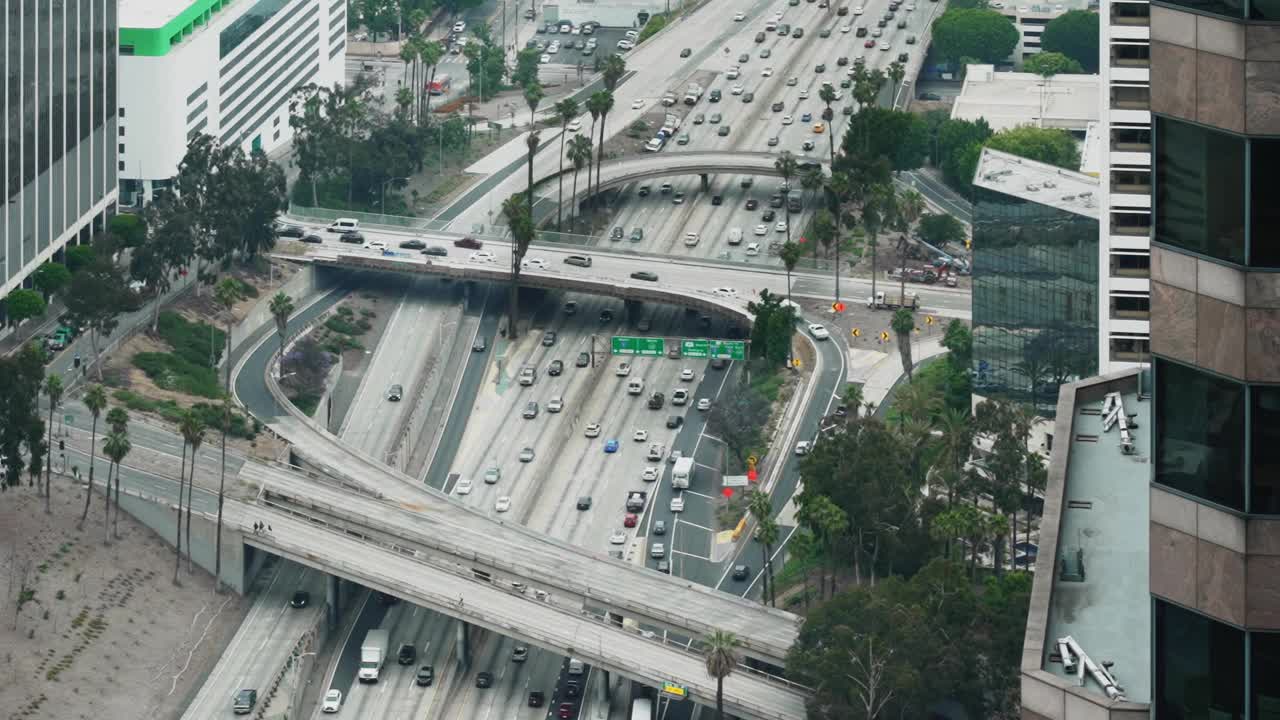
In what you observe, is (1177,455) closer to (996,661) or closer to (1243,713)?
(1243,713)

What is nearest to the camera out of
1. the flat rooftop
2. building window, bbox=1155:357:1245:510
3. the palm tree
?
building window, bbox=1155:357:1245:510

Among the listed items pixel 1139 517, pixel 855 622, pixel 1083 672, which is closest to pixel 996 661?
pixel 855 622

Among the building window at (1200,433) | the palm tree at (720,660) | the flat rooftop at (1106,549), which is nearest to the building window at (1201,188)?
the building window at (1200,433)

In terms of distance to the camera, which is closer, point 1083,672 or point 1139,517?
point 1083,672

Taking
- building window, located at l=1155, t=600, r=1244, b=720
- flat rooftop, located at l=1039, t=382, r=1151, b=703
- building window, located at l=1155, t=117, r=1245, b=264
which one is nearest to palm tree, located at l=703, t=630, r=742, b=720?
flat rooftop, located at l=1039, t=382, r=1151, b=703

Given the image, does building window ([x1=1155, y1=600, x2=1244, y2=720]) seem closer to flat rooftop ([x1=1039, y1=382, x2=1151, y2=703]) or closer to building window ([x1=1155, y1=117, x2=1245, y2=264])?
flat rooftop ([x1=1039, y1=382, x2=1151, y2=703])
